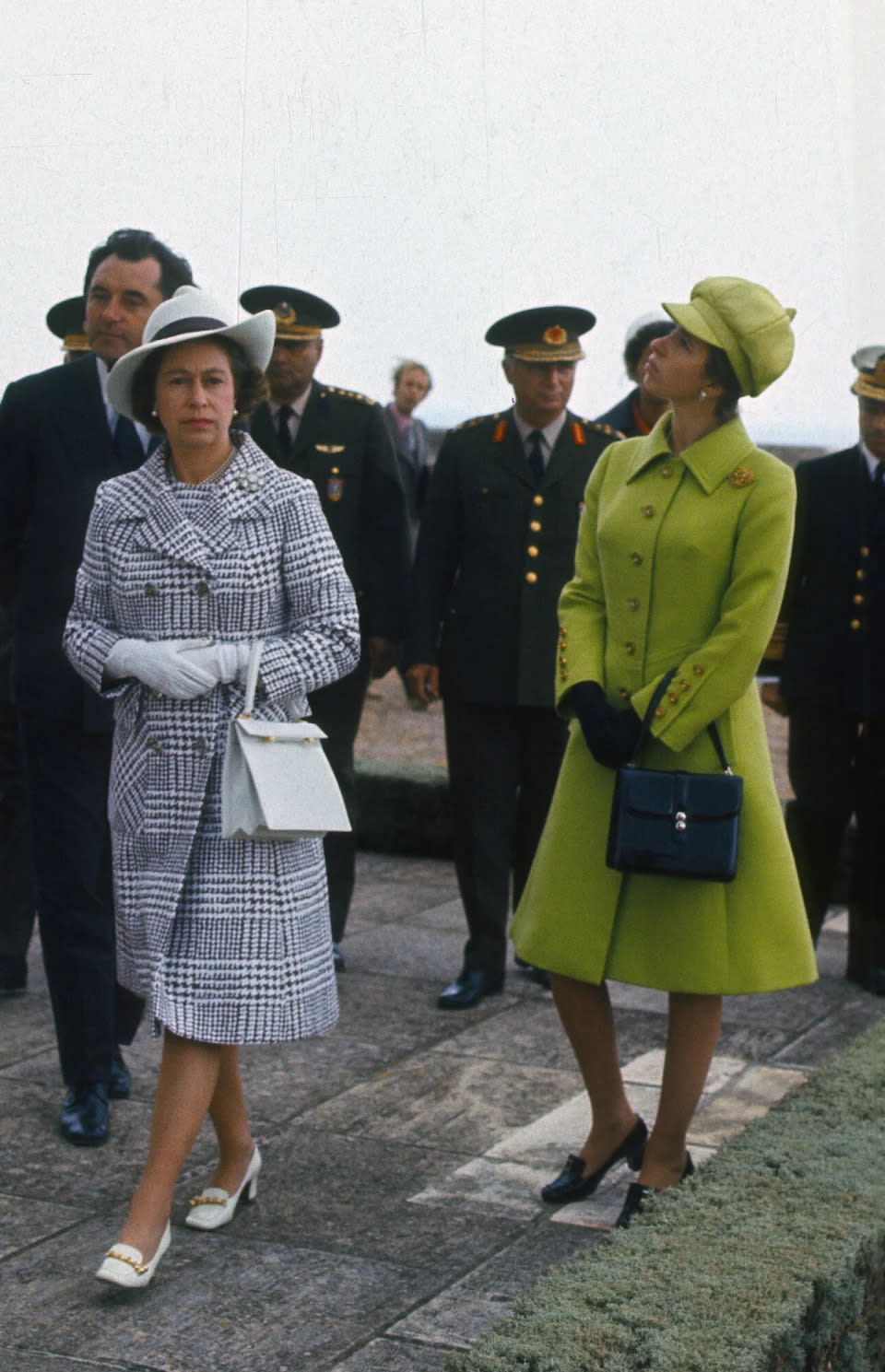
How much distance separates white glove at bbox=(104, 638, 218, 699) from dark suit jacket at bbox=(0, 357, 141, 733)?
0.85 m

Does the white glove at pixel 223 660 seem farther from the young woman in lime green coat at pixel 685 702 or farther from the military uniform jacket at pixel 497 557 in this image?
the military uniform jacket at pixel 497 557

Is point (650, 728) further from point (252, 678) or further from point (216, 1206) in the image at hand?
point (216, 1206)

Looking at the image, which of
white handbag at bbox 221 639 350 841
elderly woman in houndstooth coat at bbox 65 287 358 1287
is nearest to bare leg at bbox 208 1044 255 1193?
elderly woman in houndstooth coat at bbox 65 287 358 1287

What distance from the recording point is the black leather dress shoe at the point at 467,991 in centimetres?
597

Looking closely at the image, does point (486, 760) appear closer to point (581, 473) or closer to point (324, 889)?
point (581, 473)

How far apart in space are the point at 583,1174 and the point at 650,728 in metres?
1.00

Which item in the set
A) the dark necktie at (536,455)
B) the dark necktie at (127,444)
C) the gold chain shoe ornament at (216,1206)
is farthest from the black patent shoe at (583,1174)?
the dark necktie at (536,455)

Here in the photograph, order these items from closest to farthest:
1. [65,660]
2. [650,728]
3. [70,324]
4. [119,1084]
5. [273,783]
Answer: [273,783] < [650,728] < [65,660] < [119,1084] < [70,324]

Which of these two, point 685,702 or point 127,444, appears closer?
point 685,702

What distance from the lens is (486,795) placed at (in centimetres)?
623

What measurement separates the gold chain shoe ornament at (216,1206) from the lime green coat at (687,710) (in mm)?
741

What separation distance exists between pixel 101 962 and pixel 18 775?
140 cm

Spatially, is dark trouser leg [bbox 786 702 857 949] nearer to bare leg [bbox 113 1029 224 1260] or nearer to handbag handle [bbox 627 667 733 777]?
handbag handle [bbox 627 667 733 777]

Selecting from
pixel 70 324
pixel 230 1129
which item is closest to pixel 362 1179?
pixel 230 1129
